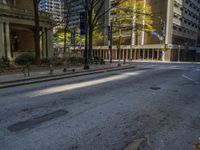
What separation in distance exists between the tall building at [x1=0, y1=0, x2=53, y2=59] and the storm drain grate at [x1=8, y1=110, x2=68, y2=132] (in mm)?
18499

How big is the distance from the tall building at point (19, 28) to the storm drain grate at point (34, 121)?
60.7 ft

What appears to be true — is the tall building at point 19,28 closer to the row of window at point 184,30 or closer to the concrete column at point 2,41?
the concrete column at point 2,41

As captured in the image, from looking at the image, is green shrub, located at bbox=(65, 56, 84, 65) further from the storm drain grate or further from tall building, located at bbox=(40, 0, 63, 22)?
tall building, located at bbox=(40, 0, 63, 22)

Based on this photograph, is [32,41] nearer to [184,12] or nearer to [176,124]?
[176,124]

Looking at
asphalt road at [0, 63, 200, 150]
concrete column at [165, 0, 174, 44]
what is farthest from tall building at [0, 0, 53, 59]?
concrete column at [165, 0, 174, 44]

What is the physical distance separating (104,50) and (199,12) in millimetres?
39742

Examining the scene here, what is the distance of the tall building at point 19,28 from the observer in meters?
21.4

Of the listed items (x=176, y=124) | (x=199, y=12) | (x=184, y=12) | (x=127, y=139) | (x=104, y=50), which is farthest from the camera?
(x=199, y=12)

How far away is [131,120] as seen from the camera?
5.19 metres

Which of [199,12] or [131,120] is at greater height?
[199,12]

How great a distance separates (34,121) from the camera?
5.06m

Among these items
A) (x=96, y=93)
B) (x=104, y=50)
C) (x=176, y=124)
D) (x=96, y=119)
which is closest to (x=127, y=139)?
(x=96, y=119)

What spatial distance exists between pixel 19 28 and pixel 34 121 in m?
24.8

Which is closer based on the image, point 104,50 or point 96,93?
point 96,93
